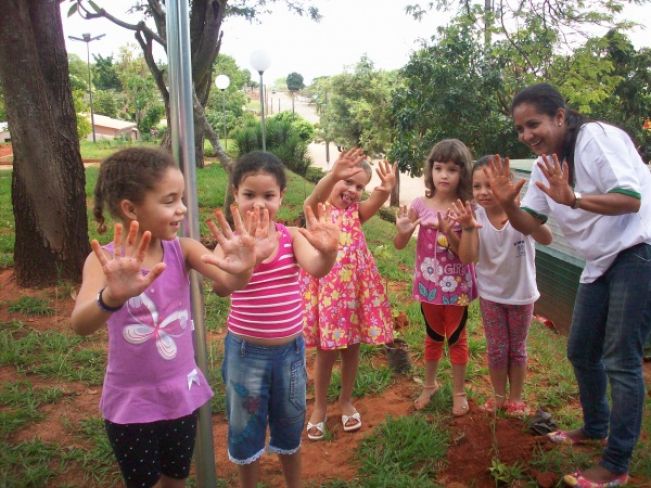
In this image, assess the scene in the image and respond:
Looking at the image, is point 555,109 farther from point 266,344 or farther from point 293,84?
point 293,84

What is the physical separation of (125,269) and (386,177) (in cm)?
155

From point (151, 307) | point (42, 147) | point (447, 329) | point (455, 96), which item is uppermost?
point (455, 96)

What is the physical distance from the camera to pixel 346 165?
8.18 ft

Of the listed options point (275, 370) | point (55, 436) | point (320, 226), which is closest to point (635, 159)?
point (320, 226)

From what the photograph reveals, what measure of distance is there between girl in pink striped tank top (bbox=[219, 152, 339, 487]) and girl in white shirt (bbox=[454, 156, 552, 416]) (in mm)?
971

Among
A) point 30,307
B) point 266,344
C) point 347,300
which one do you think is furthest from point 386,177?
point 30,307

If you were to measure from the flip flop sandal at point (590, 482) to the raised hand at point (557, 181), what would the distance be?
1127mm

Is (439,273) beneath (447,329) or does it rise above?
above

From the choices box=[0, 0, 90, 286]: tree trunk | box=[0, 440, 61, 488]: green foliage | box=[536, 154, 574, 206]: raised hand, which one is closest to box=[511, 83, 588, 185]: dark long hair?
box=[536, 154, 574, 206]: raised hand

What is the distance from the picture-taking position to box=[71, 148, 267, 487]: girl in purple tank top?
5.34ft

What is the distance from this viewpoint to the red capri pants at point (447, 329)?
114 inches

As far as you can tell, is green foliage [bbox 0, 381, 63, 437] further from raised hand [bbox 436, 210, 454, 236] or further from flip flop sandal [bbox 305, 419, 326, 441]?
raised hand [bbox 436, 210, 454, 236]

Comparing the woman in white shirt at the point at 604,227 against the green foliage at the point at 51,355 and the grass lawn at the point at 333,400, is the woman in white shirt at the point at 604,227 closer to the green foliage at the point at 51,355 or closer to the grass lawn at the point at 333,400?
the grass lawn at the point at 333,400

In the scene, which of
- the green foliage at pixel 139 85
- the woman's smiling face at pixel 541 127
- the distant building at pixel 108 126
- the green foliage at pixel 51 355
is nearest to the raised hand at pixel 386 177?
the woman's smiling face at pixel 541 127
